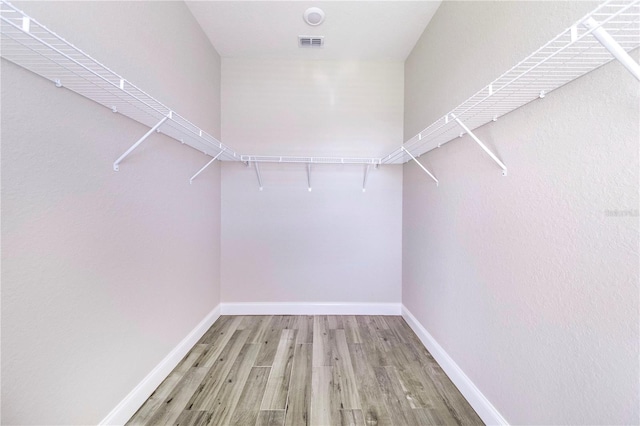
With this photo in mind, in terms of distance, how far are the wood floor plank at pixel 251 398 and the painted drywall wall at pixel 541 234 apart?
1.21 metres

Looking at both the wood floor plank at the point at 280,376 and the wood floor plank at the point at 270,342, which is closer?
the wood floor plank at the point at 280,376

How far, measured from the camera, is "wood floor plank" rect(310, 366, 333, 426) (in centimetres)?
129

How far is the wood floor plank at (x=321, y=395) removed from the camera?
1290 millimetres

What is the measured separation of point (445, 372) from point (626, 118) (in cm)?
162

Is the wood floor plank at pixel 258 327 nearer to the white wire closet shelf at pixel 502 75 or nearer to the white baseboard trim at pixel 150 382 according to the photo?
the white baseboard trim at pixel 150 382

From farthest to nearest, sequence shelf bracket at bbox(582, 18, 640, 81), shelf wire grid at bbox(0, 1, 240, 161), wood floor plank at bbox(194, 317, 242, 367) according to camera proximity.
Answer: wood floor plank at bbox(194, 317, 242, 367), shelf wire grid at bbox(0, 1, 240, 161), shelf bracket at bbox(582, 18, 640, 81)

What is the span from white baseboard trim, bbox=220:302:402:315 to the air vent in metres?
2.43

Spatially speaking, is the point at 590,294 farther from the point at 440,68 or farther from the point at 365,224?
the point at 365,224

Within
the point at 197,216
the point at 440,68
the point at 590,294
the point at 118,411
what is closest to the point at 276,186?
the point at 197,216

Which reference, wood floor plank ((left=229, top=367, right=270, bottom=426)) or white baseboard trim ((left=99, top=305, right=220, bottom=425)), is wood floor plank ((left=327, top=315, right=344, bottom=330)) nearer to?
wood floor plank ((left=229, top=367, right=270, bottom=426))

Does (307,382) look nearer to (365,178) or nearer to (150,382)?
(150,382)

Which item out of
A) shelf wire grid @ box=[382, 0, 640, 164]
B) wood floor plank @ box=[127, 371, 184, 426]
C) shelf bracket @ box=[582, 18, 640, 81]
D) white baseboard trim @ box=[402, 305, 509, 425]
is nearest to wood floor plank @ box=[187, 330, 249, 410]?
wood floor plank @ box=[127, 371, 184, 426]

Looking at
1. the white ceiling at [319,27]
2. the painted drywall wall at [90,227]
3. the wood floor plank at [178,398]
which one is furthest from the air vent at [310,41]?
the wood floor plank at [178,398]

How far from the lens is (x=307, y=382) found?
5.07 ft
